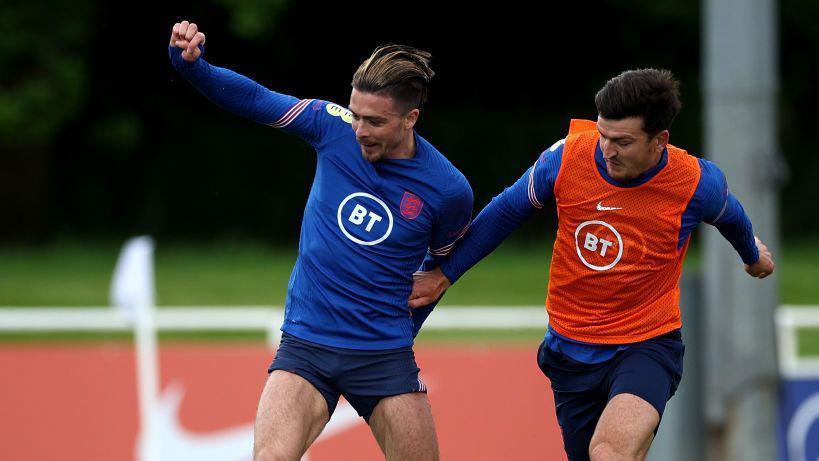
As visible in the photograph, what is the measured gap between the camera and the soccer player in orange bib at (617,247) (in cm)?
540

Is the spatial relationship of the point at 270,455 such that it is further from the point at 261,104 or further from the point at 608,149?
the point at 608,149

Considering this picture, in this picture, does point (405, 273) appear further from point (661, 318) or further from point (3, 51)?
point (3, 51)

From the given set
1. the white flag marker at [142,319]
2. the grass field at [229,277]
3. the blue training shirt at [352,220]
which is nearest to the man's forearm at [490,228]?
the blue training shirt at [352,220]

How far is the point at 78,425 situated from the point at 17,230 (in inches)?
492

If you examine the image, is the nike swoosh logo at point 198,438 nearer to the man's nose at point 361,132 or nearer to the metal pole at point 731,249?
the metal pole at point 731,249

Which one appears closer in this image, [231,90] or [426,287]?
[231,90]

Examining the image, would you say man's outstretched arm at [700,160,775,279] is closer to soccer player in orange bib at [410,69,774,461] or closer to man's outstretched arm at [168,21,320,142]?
soccer player in orange bib at [410,69,774,461]

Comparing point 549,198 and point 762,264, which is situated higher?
point 549,198

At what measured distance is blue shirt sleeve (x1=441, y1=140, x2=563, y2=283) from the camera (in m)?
5.69

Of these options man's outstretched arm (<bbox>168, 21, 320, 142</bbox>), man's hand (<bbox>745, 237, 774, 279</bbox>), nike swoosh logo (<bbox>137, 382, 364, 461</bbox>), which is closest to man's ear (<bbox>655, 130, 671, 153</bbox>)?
man's hand (<bbox>745, 237, 774, 279</bbox>)

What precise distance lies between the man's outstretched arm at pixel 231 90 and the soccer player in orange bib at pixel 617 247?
3.02 ft

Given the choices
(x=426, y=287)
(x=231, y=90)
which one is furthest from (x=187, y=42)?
(x=426, y=287)

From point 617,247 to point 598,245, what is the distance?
0.08m

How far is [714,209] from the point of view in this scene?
18.5ft
